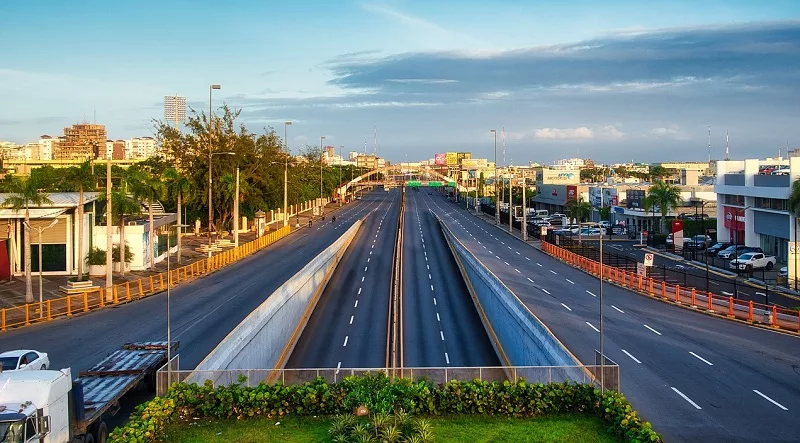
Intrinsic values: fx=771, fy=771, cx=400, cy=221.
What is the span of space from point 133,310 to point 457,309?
20173 millimetres

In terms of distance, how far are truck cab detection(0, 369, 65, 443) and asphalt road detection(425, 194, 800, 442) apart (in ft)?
46.9

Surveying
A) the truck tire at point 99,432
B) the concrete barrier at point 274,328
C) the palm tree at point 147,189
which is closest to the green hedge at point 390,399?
the concrete barrier at point 274,328

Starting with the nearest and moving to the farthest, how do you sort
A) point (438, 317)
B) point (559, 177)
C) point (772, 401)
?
point (772, 401)
point (438, 317)
point (559, 177)

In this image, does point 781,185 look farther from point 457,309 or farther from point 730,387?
point 730,387

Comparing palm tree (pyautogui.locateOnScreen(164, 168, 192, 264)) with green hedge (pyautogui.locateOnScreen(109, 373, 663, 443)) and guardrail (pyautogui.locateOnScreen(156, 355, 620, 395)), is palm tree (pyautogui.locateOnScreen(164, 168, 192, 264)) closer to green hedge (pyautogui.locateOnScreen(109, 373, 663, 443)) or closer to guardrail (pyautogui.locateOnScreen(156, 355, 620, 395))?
guardrail (pyautogui.locateOnScreen(156, 355, 620, 395))

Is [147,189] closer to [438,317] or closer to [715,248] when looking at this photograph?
[438,317]

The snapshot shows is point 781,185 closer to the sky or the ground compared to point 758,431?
closer to the sky

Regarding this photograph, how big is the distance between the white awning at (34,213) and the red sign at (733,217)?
57.7 meters

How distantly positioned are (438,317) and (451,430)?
93.8ft

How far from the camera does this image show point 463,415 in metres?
19.7

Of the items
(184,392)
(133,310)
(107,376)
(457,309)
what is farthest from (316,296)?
(184,392)

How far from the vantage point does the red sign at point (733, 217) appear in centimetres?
7188

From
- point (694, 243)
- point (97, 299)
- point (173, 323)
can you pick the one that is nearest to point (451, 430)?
point (173, 323)

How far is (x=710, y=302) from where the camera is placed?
39.2 meters
